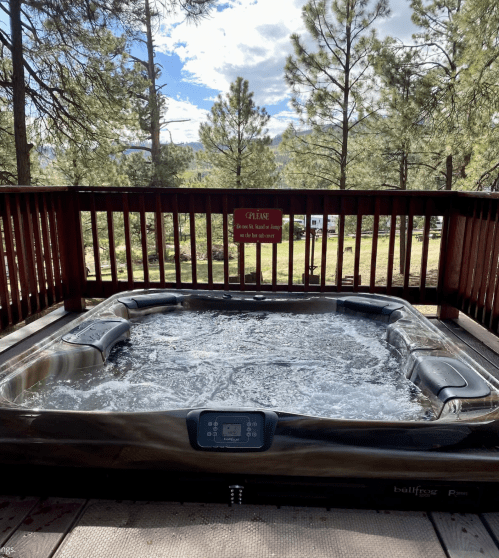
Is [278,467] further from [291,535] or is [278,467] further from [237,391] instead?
[237,391]

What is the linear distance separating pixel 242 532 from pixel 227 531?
0.04 metres

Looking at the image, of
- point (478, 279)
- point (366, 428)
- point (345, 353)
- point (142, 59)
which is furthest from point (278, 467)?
point (142, 59)

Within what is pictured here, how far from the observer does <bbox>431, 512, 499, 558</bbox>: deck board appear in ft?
3.44

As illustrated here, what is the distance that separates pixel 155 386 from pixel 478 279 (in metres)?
2.16

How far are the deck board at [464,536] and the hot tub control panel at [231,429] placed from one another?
508 millimetres

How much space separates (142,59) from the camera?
1486 cm

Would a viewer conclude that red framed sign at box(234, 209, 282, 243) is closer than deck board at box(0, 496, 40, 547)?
No

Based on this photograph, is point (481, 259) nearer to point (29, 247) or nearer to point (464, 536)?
point (464, 536)

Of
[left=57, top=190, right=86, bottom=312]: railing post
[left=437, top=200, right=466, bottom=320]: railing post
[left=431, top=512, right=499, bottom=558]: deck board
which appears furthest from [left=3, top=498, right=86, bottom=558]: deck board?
[left=437, top=200, right=466, bottom=320]: railing post

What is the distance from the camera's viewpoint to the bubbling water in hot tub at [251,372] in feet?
5.51

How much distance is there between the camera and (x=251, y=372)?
1947 millimetres

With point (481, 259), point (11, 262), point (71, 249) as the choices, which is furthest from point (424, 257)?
point (11, 262)

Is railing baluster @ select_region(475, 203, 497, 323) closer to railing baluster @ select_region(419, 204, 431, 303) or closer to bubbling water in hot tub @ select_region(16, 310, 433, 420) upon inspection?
railing baluster @ select_region(419, 204, 431, 303)

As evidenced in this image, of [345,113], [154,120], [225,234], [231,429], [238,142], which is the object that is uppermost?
[154,120]
